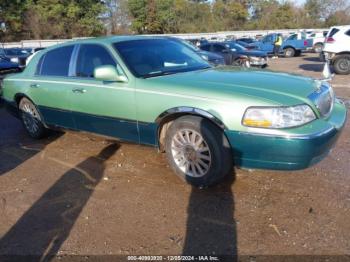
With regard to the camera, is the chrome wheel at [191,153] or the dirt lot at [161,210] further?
the chrome wheel at [191,153]

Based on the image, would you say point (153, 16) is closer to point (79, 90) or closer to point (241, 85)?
point (79, 90)

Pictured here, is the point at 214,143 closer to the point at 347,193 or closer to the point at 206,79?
the point at 206,79

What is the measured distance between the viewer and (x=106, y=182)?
4.25 metres

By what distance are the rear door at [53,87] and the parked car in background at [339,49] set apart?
11629 mm

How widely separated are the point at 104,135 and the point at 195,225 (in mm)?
2005

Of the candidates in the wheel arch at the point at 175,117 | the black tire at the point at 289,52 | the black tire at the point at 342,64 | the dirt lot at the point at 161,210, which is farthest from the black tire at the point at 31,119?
the black tire at the point at 289,52

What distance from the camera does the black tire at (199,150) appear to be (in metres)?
3.62

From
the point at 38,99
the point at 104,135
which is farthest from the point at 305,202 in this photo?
the point at 38,99

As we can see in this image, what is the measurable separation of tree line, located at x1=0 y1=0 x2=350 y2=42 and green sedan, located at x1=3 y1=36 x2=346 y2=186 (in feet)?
180

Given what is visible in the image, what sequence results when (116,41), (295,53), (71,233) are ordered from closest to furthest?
(71,233) → (116,41) → (295,53)

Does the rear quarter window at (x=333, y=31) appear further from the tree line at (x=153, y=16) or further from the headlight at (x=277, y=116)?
the tree line at (x=153, y=16)

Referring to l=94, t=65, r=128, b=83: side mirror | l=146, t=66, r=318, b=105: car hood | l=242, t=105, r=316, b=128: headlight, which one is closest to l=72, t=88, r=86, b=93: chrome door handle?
l=94, t=65, r=128, b=83: side mirror

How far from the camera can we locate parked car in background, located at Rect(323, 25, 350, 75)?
13.5 metres

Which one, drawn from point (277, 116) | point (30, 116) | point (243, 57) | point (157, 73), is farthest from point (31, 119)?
point (243, 57)
